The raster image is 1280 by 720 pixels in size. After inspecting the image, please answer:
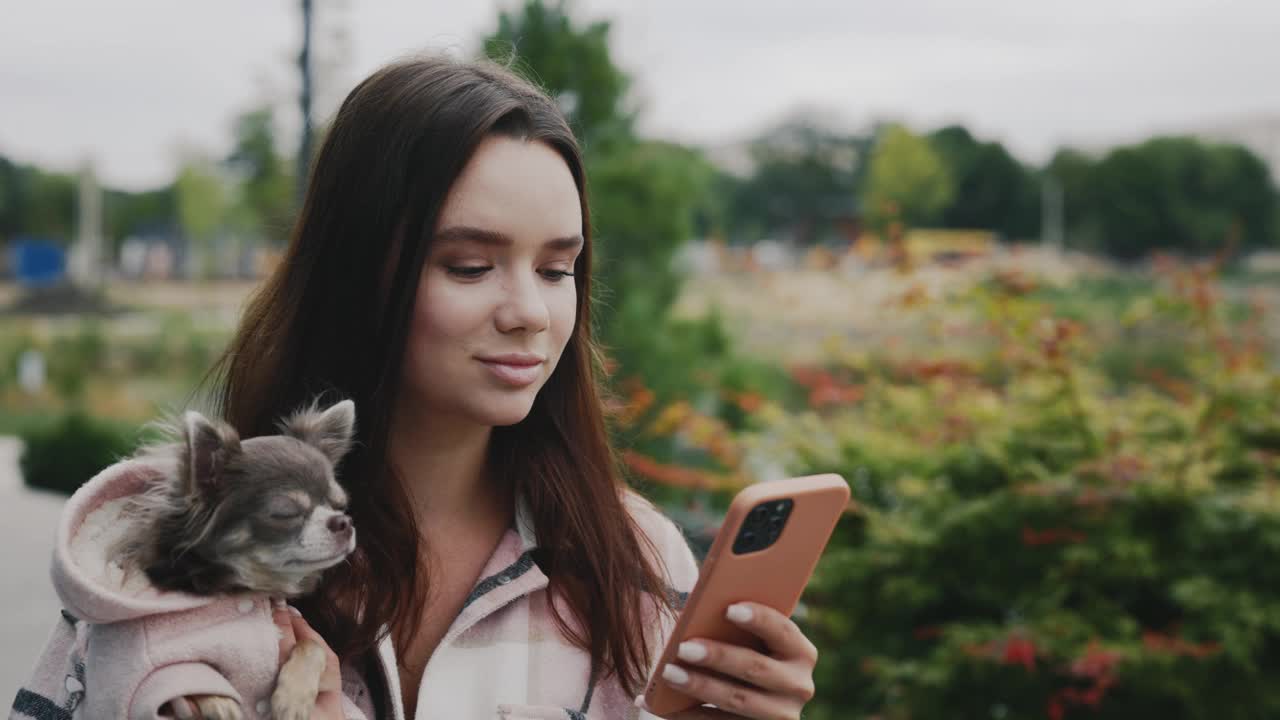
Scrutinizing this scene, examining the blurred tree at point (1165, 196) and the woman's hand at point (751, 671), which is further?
the blurred tree at point (1165, 196)

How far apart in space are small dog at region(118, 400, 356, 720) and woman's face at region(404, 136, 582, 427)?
249mm

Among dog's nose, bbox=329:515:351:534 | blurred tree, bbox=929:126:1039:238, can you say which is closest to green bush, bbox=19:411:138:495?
dog's nose, bbox=329:515:351:534

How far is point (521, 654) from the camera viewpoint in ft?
5.59

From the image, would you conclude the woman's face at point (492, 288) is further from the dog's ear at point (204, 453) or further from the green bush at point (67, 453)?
the green bush at point (67, 453)

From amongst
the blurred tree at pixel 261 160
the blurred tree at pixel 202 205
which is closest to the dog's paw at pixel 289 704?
the blurred tree at pixel 261 160

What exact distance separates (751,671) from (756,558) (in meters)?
0.16

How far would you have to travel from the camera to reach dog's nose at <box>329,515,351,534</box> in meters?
1.44

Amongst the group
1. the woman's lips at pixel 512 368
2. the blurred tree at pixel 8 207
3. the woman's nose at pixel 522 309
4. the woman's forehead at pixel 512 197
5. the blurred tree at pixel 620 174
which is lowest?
the blurred tree at pixel 8 207

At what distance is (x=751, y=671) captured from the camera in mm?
1546

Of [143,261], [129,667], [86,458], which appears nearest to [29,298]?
[143,261]

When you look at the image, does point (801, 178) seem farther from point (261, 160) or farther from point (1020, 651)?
point (1020, 651)

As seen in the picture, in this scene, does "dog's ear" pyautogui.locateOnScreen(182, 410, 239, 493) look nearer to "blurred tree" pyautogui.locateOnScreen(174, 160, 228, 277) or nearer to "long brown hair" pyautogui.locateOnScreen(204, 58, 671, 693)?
"long brown hair" pyautogui.locateOnScreen(204, 58, 671, 693)

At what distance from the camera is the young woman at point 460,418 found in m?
1.59

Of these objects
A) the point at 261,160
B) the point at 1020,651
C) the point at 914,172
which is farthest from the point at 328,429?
the point at 914,172
